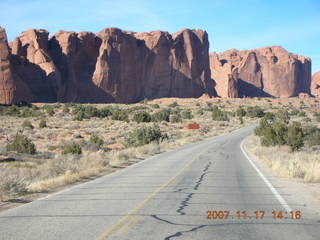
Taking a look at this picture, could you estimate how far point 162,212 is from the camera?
797cm

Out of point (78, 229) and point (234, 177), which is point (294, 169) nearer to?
point (234, 177)

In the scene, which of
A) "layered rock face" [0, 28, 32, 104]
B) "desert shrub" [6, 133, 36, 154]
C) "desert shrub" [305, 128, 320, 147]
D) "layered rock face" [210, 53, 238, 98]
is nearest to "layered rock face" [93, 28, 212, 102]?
"layered rock face" [210, 53, 238, 98]

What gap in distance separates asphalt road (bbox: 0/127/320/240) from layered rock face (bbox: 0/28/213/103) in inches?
2810

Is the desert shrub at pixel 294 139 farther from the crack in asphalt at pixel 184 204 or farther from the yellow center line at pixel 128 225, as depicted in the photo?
the yellow center line at pixel 128 225

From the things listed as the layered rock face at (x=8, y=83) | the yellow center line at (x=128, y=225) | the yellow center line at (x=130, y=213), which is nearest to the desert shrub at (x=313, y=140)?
the yellow center line at (x=130, y=213)

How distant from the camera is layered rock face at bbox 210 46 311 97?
468 feet

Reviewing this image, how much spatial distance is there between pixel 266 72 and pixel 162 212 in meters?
148

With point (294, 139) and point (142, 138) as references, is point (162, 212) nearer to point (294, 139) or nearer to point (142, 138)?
point (294, 139)

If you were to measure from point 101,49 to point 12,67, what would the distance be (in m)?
24.5

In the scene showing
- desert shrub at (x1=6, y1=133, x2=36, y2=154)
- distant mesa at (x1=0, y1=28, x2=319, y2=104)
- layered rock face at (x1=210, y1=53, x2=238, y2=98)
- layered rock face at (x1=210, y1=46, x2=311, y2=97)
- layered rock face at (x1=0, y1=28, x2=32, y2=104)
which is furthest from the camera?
layered rock face at (x1=210, y1=46, x2=311, y2=97)

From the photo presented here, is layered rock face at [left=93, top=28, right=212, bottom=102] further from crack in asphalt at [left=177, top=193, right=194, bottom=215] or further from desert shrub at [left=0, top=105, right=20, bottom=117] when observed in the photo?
crack in asphalt at [left=177, top=193, right=194, bottom=215]

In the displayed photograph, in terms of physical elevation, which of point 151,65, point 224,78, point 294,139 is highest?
point 151,65

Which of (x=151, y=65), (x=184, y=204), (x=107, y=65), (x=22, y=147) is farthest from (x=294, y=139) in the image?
(x=151, y=65)

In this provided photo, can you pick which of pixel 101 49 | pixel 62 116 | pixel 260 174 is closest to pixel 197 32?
pixel 101 49
